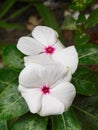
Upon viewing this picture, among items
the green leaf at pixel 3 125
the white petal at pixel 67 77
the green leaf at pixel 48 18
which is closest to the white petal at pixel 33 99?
the white petal at pixel 67 77

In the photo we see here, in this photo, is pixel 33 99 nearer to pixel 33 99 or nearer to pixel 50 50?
pixel 33 99

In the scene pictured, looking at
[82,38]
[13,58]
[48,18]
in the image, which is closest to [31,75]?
[13,58]

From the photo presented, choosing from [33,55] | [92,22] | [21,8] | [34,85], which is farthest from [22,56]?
[21,8]

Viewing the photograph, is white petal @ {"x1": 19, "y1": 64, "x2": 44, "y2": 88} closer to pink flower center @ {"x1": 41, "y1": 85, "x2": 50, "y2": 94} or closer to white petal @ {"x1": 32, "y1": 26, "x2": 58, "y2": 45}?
pink flower center @ {"x1": 41, "y1": 85, "x2": 50, "y2": 94}

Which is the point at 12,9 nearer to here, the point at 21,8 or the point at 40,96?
the point at 21,8

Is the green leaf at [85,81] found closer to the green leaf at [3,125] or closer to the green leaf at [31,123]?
the green leaf at [31,123]

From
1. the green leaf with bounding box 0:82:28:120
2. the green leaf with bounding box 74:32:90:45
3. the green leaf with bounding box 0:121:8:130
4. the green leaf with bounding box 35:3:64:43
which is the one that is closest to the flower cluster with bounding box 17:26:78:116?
the green leaf with bounding box 0:82:28:120
